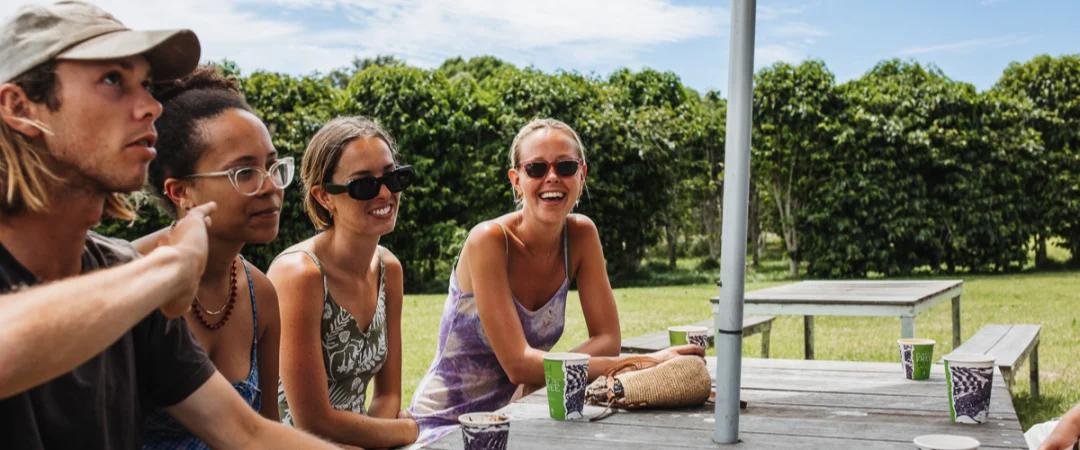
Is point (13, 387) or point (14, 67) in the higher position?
point (14, 67)

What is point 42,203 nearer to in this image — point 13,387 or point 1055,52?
point 13,387

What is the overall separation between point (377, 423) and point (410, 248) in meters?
12.5

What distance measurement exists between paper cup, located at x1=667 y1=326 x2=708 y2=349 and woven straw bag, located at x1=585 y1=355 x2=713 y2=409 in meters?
0.43

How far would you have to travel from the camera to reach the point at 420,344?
868cm

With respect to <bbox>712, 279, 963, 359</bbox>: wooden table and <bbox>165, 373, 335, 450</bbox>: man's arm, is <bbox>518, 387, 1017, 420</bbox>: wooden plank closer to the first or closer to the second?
<bbox>165, 373, 335, 450</bbox>: man's arm

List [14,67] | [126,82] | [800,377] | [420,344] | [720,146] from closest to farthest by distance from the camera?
[14,67] → [126,82] → [800,377] → [420,344] → [720,146]

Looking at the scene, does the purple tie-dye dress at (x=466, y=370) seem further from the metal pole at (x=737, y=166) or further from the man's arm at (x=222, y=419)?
the man's arm at (x=222, y=419)

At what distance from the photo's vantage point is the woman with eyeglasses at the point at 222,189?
7.07ft

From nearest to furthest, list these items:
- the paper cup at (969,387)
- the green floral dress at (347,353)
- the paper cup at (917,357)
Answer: the paper cup at (969,387)
the green floral dress at (347,353)
the paper cup at (917,357)

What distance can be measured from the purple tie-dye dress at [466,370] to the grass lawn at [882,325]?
9.77 ft

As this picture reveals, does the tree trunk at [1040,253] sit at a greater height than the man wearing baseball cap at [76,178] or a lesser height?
lesser

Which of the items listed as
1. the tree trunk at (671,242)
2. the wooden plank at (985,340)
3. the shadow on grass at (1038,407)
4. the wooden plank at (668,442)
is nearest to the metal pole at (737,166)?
the wooden plank at (668,442)

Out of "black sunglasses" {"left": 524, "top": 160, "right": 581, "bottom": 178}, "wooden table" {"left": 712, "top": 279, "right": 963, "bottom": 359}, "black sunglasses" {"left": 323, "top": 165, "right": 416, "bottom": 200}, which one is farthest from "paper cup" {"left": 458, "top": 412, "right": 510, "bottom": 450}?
"wooden table" {"left": 712, "top": 279, "right": 963, "bottom": 359}

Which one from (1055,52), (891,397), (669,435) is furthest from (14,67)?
(1055,52)
